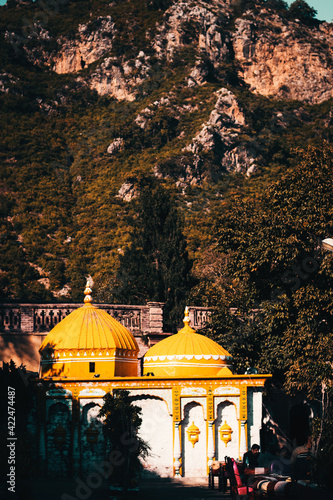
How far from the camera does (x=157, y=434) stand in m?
31.4

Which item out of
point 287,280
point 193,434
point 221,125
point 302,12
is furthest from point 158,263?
point 302,12

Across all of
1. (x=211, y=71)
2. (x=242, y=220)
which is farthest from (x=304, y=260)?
(x=211, y=71)

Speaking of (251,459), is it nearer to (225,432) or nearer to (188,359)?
(225,432)

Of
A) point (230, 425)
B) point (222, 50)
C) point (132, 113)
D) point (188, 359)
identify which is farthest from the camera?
point (222, 50)

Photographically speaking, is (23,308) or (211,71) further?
(211,71)

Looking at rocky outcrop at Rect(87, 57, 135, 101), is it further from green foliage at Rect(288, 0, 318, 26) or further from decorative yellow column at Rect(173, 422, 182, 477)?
decorative yellow column at Rect(173, 422, 182, 477)

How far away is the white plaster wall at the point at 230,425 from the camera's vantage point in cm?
3142

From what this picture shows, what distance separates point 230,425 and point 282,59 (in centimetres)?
11648

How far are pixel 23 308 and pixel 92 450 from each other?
820cm

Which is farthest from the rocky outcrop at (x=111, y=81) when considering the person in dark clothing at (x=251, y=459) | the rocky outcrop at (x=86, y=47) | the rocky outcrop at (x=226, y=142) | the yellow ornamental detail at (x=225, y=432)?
the person in dark clothing at (x=251, y=459)

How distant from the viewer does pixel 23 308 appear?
3675 centimetres

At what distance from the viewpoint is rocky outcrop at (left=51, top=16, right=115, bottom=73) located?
13625 centimetres

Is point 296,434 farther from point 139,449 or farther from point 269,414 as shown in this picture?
point 139,449

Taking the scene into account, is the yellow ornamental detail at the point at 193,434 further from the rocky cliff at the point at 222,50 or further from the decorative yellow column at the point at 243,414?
the rocky cliff at the point at 222,50
